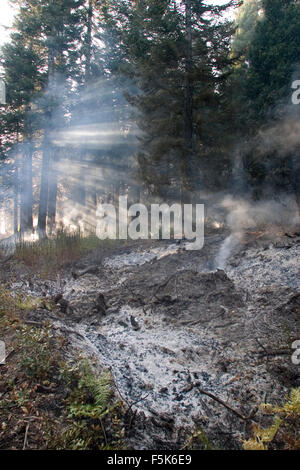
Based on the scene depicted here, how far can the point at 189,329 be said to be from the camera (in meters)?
4.65

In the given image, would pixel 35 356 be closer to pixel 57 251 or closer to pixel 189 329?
pixel 189 329

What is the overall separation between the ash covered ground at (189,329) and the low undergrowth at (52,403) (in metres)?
0.29

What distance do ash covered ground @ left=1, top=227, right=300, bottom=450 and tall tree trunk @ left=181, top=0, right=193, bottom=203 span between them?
3.94 metres

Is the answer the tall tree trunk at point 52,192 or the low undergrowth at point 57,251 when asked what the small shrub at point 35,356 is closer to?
the low undergrowth at point 57,251

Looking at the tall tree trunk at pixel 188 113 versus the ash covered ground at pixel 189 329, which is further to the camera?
the tall tree trunk at pixel 188 113

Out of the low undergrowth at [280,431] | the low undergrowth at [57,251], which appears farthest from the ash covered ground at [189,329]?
the low undergrowth at [57,251]

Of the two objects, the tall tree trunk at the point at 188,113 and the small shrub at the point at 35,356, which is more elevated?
the tall tree trunk at the point at 188,113

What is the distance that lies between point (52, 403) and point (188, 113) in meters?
11.6

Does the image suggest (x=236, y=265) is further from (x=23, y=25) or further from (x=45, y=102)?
(x=23, y=25)

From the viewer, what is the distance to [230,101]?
12367 mm

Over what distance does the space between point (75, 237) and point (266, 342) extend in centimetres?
723

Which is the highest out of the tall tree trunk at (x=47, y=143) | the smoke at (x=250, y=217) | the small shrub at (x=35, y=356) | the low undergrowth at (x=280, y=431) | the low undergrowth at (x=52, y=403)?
the tall tree trunk at (x=47, y=143)

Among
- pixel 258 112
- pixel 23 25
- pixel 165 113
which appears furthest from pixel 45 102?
pixel 258 112

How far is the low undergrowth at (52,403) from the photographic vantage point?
213cm
